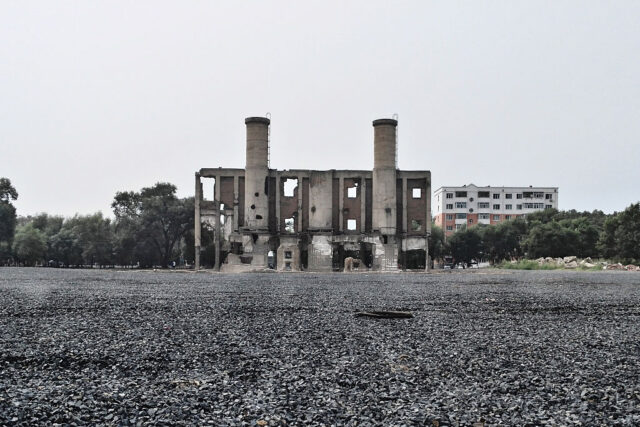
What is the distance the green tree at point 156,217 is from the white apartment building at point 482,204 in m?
67.8

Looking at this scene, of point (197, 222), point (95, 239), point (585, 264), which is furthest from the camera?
point (95, 239)

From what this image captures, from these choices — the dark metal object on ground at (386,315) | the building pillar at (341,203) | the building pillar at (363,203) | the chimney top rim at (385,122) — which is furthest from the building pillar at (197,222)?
the dark metal object on ground at (386,315)

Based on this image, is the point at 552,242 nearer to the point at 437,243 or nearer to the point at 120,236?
the point at 437,243

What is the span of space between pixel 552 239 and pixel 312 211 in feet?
126

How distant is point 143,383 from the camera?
6645 mm

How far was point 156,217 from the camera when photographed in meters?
69.4

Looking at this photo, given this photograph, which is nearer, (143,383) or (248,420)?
(248,420)

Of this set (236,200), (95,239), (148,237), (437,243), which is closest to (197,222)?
(236,200)

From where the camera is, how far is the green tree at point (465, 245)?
94.4 metres

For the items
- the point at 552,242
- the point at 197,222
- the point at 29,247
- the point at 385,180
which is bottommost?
the point at 29,247

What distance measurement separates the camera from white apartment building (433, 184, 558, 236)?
125m

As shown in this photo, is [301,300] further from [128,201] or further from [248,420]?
[128,201]

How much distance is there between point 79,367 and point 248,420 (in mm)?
3167

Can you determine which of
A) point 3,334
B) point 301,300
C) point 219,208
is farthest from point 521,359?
point 219,208
